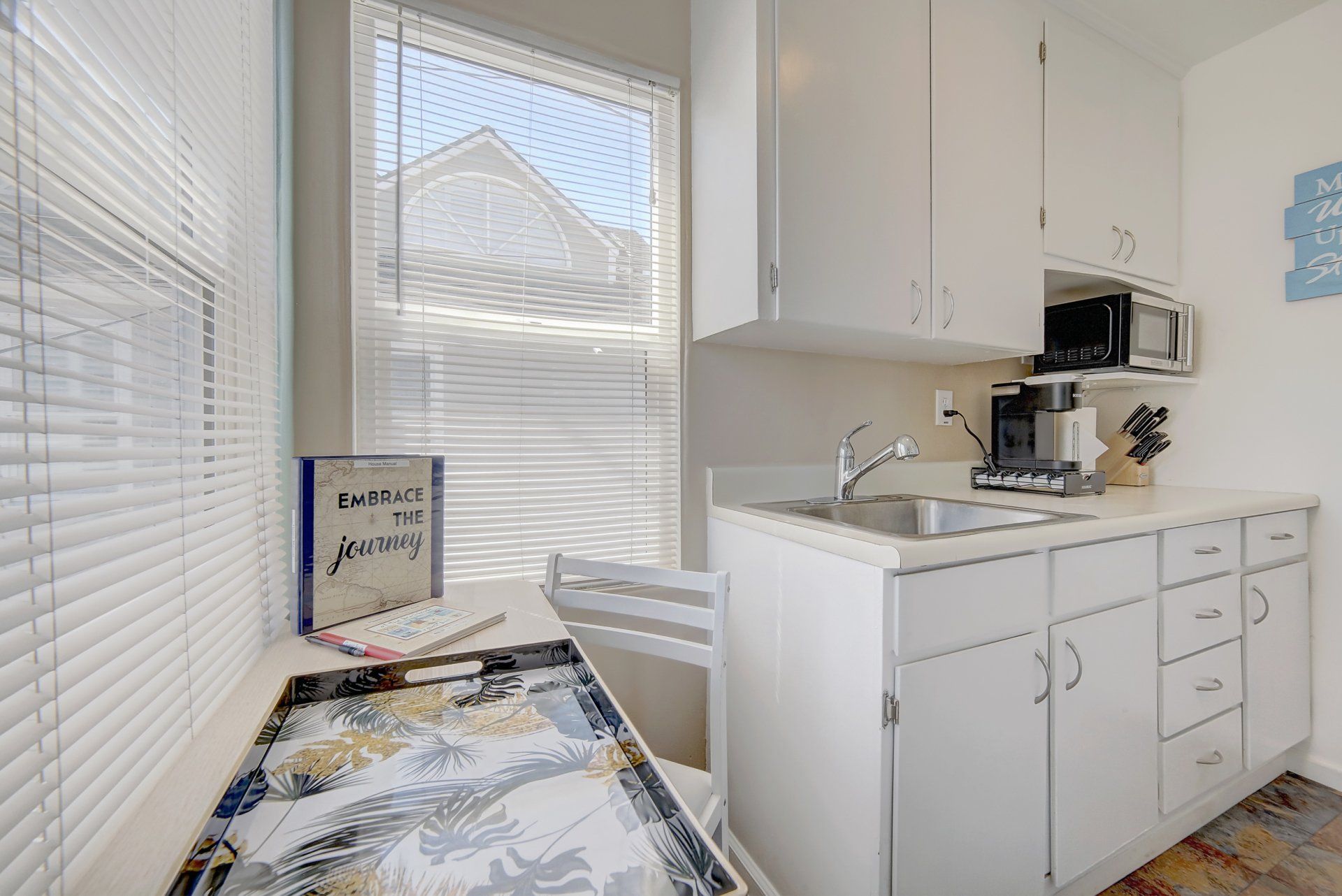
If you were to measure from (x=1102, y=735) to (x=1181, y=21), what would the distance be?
2.40m

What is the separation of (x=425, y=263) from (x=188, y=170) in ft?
1.97

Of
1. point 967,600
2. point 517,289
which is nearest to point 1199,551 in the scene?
point 967,600

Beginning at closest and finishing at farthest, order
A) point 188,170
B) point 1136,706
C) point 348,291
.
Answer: point 188,170, point 348,291, point 1136,706

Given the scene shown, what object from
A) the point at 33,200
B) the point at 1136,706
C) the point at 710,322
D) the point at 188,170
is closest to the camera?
the point at 33,200

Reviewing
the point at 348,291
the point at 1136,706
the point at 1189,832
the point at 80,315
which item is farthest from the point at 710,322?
the point at 1189,832

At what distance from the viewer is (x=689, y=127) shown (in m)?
1.61

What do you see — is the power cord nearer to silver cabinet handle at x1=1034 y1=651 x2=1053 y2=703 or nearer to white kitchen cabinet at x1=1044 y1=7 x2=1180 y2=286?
white kitchen cabinet at x1=1044 y1=7 x2=1180 y2=286

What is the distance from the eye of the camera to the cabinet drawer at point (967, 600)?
1.03m

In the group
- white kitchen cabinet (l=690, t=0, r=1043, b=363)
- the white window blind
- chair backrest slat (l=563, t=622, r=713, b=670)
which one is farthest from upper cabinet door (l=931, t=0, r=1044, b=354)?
the white window blind

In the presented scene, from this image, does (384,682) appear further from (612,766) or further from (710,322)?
(710,322)

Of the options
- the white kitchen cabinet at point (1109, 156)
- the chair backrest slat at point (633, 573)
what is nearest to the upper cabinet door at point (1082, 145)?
the white kitchen cabinet at point (1109, 156)

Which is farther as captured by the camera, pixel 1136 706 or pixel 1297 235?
pixel 1297 235

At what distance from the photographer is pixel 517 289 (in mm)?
1424

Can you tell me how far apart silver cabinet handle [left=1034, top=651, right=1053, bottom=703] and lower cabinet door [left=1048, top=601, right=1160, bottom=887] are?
0.06ft
